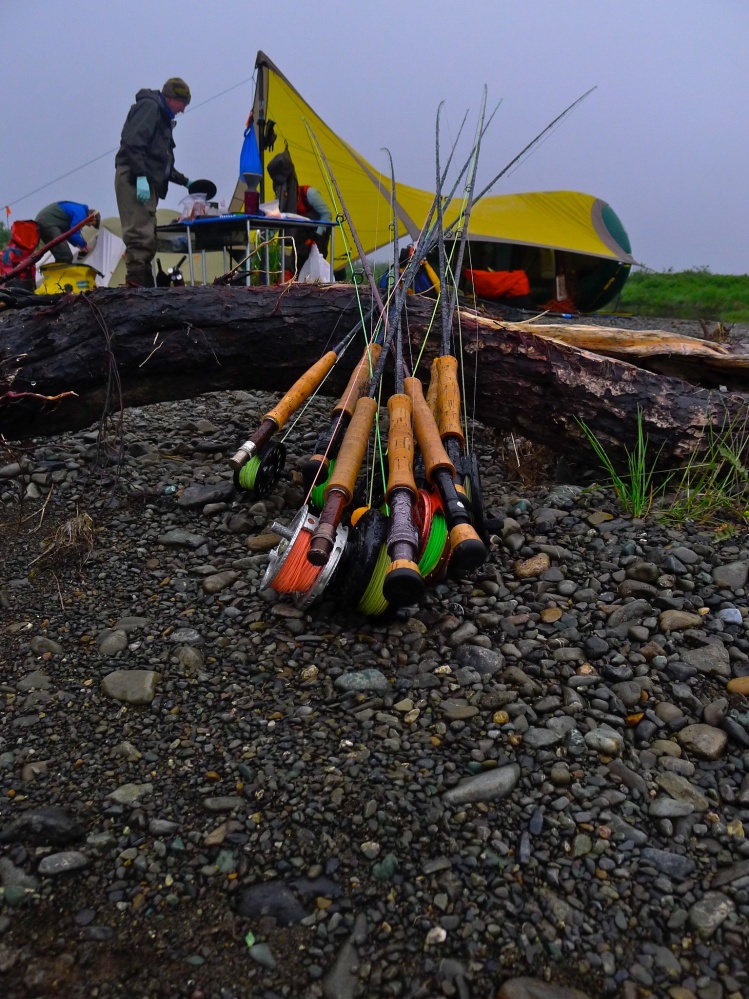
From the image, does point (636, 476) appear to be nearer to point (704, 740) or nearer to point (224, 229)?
point (704, 740)

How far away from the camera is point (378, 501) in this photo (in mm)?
2879

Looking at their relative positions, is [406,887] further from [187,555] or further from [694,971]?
[187,555]

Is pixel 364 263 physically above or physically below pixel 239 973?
above

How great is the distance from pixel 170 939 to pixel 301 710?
2.38 ft

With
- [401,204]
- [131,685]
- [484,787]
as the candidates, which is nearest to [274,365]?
[131,685]

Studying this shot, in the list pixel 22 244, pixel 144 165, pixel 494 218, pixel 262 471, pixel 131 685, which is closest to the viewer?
pixel 131 685

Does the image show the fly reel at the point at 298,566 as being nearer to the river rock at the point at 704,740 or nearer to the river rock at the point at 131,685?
the river rock at the point at 131,685

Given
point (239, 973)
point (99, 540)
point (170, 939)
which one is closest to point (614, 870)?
point (239, 973)

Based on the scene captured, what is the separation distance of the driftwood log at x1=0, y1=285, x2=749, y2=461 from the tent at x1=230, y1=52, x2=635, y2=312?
7378 millimetres

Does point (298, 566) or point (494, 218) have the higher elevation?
point (494, 218)

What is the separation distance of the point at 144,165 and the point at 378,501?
17.6ft

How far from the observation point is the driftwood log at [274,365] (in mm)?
3457

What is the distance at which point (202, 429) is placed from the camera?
4.43m

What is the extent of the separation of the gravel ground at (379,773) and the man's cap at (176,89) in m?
5.39
